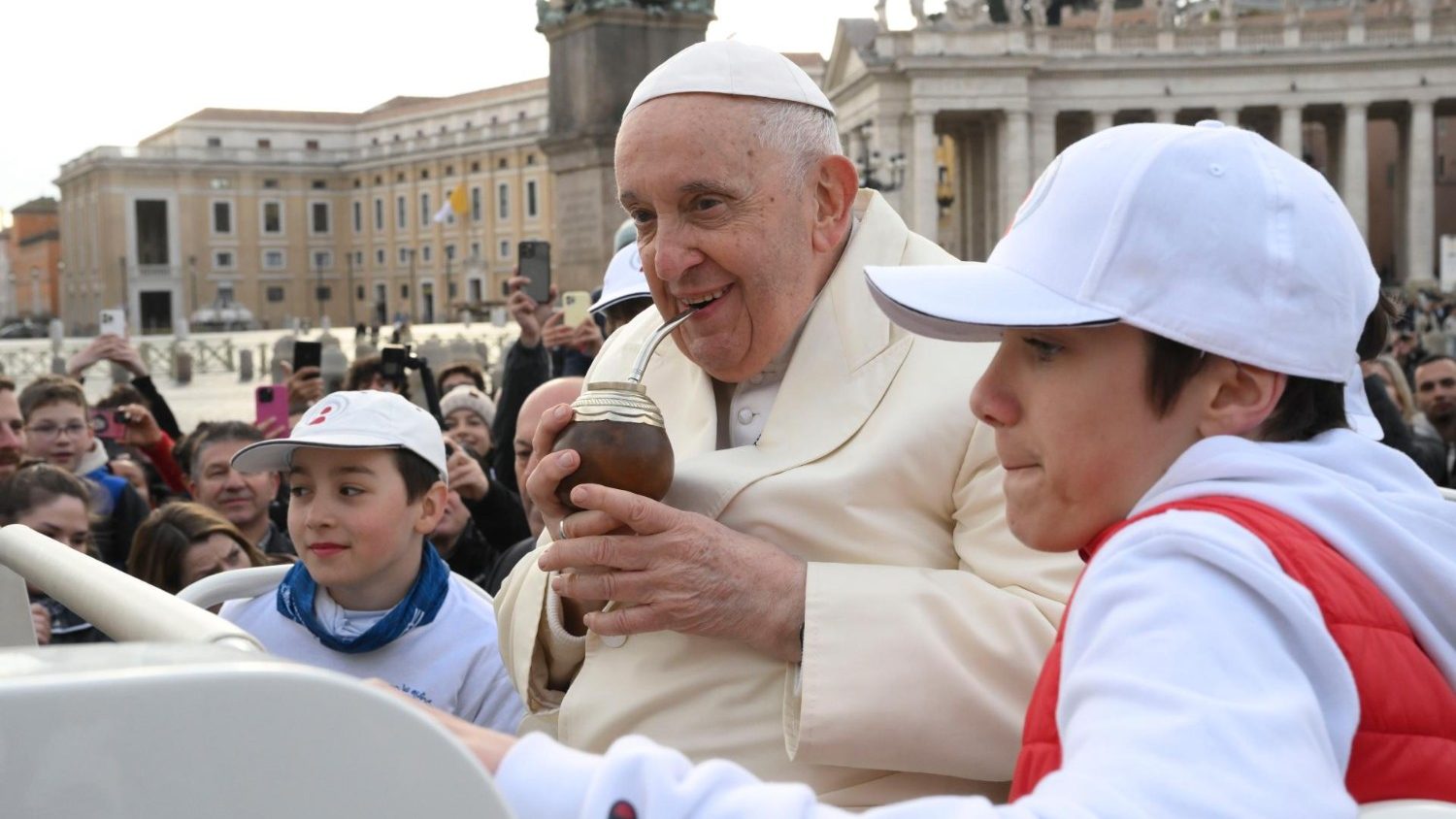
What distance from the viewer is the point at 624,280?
3.83m

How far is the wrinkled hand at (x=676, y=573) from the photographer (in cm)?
178

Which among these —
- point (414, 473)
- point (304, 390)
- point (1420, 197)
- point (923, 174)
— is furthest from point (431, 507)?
point (1420, 197)

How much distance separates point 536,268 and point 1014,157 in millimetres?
54117

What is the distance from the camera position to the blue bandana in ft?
9.29

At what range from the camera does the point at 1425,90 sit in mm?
58844

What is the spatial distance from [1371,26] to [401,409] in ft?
213

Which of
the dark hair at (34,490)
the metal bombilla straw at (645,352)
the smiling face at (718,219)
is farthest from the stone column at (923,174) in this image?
the metal bombilla straw at (645,352)

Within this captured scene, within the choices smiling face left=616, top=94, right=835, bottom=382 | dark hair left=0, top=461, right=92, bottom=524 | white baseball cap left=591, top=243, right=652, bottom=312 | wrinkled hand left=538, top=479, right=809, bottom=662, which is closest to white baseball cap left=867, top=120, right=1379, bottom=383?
wrinkled hand left=538, top=479, right=809, bottom=662

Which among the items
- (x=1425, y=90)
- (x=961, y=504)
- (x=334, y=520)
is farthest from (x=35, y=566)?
(x=1425, y=90)

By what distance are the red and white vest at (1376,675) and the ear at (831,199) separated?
1.15 metres

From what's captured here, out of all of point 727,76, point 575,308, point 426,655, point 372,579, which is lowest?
point 426,655

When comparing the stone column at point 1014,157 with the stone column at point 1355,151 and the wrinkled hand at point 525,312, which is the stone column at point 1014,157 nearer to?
the stone column at point 1355,151

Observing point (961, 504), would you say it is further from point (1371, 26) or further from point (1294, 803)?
point (1371, 26)

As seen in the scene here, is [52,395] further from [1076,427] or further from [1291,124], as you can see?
[1291,124]
